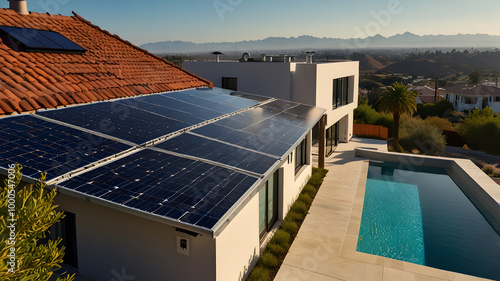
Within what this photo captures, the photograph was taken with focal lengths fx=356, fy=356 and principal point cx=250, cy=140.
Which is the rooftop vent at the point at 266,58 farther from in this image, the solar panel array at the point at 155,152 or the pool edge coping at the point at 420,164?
the solar panel array at the point at 155,152

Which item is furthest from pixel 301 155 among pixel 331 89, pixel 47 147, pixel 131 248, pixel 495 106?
pixel 495 106

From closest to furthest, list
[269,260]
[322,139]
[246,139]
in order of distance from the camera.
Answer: [246,139] < [269,260] < [322,139]

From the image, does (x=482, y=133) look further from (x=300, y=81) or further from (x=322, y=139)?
(x=322, y=139)

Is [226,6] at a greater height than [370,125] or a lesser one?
greater

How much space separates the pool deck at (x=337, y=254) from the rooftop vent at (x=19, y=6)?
1633 centimetres

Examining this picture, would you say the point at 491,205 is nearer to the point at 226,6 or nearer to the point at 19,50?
the point at 226,6

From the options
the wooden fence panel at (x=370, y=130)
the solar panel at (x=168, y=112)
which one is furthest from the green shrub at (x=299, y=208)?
the wooden fence panel at (x=370, y=130)

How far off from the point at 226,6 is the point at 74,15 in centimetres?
914

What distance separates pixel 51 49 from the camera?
14531mm

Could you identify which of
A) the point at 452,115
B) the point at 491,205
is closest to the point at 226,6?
the point at 491,205

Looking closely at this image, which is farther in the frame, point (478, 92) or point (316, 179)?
point (478, 92)

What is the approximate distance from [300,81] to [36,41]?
61.7 ft

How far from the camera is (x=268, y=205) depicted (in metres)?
13.6

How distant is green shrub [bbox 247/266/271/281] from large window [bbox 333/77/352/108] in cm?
2414
